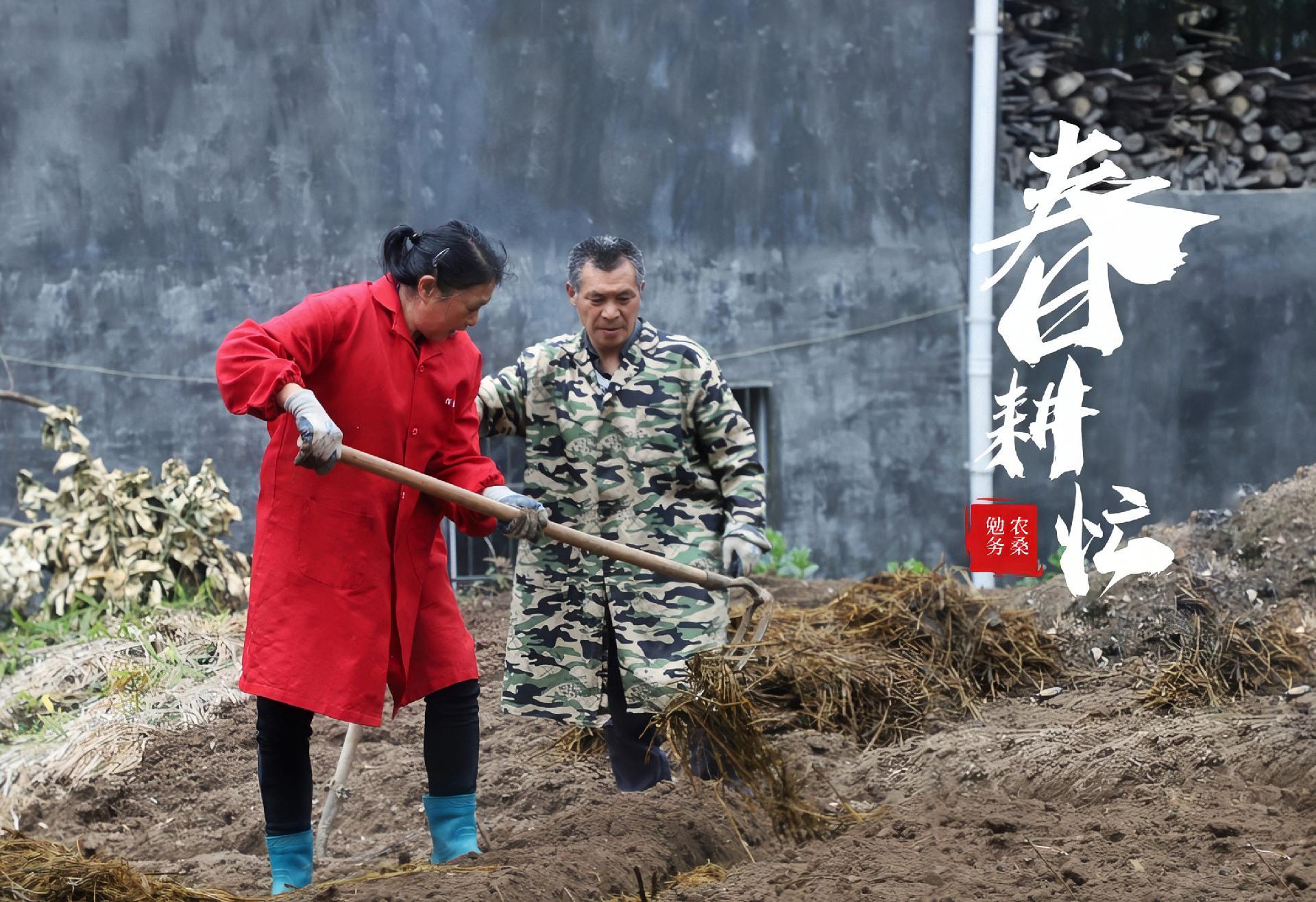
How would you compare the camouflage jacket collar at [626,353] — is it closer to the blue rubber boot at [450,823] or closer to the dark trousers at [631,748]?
the dark trousers at [631,748]

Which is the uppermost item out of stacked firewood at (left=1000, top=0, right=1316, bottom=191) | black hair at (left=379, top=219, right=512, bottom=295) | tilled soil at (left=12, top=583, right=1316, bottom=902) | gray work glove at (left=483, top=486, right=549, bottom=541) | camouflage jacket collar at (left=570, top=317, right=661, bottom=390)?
stacked firewood at (left=1000, top=0, right=1316, bottom=191)

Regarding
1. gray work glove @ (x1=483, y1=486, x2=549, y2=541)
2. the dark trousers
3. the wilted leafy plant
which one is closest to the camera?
gray work glove @ (x1=483, y1=486, x2=549, y2=541)

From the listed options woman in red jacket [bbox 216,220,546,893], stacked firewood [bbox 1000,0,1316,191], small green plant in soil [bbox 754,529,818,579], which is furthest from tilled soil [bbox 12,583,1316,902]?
stacked firewood [bbox 1000,0,1316,191]

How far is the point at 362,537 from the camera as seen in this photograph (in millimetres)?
3494

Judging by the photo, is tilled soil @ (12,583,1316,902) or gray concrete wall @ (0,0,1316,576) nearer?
tilled soil @ (12,583,1316,902)

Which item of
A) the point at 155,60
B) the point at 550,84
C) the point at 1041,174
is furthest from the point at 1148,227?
the point at 155,60

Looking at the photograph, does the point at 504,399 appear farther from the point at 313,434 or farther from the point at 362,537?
the point at 313,434

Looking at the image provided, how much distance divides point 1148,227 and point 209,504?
4564 millimetres

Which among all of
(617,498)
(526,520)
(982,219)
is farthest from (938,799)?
(982,219)

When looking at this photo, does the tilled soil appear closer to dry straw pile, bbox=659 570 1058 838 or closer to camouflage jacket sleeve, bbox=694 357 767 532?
dry straw pile, bbox=659 570 1058 838

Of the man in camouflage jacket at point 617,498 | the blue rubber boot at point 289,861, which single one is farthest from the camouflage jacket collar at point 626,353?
the blue rubber boot at point 289,861

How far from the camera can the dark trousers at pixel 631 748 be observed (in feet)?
13.8

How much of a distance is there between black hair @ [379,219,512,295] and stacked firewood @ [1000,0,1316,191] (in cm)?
502

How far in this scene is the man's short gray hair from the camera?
4.03 meters
